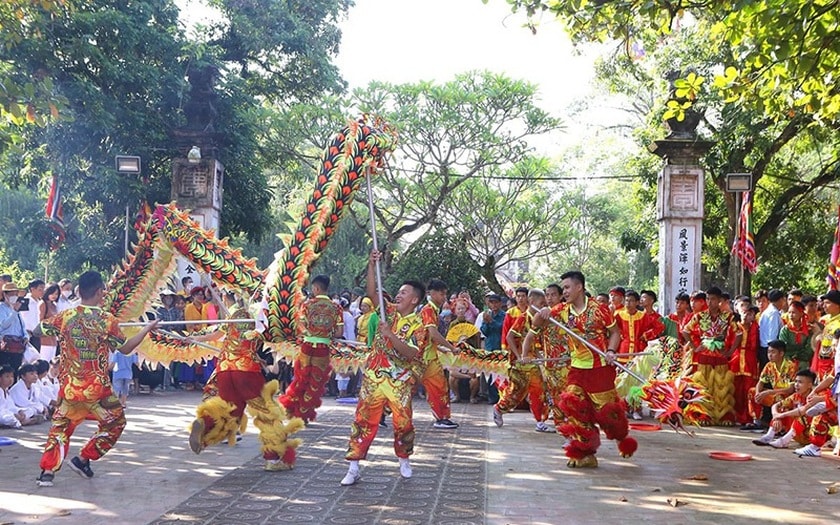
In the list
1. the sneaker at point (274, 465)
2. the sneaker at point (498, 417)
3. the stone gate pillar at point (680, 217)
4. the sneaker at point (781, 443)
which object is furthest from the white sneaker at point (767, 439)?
the sneaker at point (274, 465)

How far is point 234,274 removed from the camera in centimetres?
804

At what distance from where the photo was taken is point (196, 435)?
284 inches

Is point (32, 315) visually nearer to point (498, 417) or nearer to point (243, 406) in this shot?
point (243, 406)

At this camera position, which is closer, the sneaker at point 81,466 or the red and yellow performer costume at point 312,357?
the sneaker at point 81,466

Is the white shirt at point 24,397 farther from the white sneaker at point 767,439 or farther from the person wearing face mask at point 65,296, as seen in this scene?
the white sneaker at point 767,439

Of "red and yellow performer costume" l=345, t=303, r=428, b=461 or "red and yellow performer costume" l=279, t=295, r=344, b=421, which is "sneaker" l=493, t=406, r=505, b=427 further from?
"red and yellow performer costume" l=345, t=303, r=428, b=461

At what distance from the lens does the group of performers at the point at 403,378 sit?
21.9ft

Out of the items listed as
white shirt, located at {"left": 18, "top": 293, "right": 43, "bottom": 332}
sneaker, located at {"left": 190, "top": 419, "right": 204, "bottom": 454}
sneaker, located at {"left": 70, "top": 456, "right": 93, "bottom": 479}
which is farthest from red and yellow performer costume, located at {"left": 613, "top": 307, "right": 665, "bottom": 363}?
white shirt, located at {"left": 18, "top": 293, "right": 43, "bottom": 332}

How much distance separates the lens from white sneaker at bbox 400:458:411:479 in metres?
6.91

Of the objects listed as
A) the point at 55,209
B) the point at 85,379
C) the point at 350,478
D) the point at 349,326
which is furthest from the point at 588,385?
the point at 55,209

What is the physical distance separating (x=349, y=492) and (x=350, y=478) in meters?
0.25

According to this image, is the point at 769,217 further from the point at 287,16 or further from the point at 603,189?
the point at 603,189

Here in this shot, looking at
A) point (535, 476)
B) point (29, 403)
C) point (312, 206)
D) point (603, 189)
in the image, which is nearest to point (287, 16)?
point (29, 403)

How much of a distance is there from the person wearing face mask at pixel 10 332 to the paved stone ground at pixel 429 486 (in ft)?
3.42
